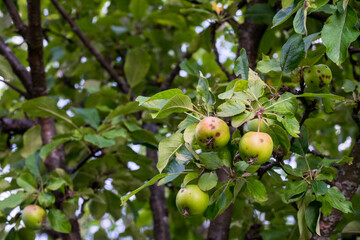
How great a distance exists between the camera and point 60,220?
1.62 m

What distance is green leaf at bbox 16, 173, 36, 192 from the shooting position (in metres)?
1.62

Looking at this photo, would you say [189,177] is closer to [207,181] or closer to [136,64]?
[207,181]

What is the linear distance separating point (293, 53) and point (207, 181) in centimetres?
40

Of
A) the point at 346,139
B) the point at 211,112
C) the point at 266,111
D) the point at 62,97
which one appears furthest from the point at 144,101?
the point at 62,97

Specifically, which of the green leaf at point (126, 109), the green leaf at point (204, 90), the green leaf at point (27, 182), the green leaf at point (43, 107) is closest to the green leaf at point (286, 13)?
the green leaf at point (204, 90)

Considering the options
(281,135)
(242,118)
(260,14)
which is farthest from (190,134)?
(260,14)

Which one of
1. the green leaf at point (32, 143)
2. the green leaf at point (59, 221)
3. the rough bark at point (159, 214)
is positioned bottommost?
the rough bark at point (159, 214)

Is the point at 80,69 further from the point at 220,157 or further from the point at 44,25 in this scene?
the point at 220,157

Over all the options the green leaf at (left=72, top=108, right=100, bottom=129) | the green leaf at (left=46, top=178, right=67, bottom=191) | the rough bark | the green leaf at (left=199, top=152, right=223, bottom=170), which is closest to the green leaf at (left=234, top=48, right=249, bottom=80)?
the green leaf at (left=199, top=152, right=223, bottom=170)

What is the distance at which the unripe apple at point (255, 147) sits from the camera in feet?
3.03

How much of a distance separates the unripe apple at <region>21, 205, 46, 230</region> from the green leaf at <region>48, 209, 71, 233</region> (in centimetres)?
4

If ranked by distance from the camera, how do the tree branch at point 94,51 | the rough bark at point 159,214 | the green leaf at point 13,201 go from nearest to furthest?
1. the green leaf at point 13,201
2. the rough bark at point 159,214
3. the tree branch at point 94,51

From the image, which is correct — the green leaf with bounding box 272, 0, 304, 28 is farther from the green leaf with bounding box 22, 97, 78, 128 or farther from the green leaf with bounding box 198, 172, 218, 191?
the green leaf with bounding box 22, 97, 78, 128

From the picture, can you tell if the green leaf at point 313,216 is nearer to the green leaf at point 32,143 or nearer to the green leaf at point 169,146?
the green leaf at point 169,146
